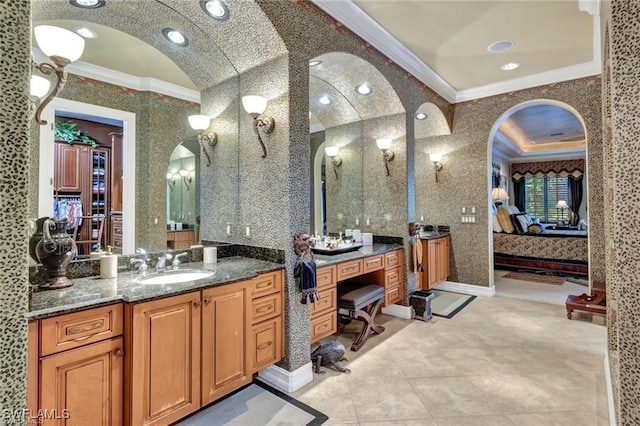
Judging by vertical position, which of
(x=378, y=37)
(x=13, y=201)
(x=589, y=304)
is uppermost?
(x=378, y=37)

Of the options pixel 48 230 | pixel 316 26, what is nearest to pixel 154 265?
pixel 48 230

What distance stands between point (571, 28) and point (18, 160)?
178 inches

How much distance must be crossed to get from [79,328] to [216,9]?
219cm

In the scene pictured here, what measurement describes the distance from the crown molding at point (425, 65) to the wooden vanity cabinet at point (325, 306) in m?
2.27

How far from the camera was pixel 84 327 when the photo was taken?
59.5 inches

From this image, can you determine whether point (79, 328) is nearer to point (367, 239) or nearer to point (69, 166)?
point (69, 166)

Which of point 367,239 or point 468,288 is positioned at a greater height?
point 367,239

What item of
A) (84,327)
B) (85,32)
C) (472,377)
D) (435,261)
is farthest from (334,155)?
(84,327)

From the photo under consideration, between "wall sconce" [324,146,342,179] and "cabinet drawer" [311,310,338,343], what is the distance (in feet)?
6.87

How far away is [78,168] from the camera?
2168 millimetres

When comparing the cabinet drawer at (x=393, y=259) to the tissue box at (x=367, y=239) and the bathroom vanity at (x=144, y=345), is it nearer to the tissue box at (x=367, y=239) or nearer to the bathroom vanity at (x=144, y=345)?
the tissue box at (x=367, y=239)

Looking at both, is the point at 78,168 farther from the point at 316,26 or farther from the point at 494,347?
the point at 494,347

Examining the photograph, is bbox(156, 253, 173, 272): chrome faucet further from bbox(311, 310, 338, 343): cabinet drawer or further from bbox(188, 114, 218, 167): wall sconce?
bbox(311, 310, 338, 343): cabinet drawer

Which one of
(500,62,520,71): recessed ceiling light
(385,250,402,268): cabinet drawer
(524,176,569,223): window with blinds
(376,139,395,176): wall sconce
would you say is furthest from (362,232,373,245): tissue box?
(524,176,569,223): window with blinds
